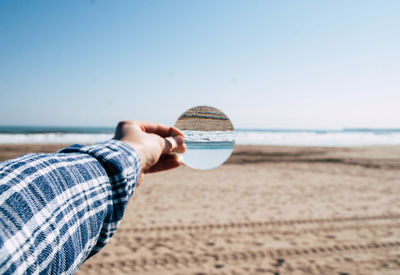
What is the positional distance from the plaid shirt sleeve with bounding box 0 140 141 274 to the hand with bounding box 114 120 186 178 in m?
0.28

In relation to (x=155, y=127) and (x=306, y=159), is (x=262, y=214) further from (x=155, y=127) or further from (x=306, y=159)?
(x=306, y=159)

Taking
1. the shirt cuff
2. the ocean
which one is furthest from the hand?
the ocean

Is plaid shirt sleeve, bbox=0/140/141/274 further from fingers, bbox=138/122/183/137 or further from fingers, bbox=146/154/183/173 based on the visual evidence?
fingers, bbox=146/154/183/173

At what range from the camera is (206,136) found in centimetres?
165

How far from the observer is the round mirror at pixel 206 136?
1648 mm

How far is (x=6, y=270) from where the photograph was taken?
47cm

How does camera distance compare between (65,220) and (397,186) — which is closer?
(65,220)

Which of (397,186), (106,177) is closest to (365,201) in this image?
(397,186)

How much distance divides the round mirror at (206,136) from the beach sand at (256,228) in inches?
132

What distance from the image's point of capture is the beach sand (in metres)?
4.60

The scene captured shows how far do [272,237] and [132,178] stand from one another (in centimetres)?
529

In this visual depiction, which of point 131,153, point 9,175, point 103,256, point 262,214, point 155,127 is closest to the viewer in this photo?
point 9,175

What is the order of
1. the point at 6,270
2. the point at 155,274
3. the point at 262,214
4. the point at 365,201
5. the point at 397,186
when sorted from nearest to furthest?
the point at 6,270 < the point at 155,274 < the point at 262,214 < the point at 365,201 < the point at 397,186

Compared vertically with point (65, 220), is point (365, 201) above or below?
below
